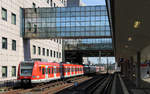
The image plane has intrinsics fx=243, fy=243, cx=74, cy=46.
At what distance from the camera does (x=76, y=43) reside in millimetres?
72812

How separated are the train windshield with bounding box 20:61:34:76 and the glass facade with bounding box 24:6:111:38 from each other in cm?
1744

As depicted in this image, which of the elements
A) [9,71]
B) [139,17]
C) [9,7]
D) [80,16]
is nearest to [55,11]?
[80,16]

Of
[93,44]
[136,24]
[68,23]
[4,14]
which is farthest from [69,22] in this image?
[136,24]

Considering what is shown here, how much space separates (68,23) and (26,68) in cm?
1996

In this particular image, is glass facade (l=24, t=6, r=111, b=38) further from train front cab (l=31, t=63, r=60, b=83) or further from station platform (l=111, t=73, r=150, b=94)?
train front cab (l=31, t=63, r=60, b=83)

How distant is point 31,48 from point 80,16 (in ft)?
34.6

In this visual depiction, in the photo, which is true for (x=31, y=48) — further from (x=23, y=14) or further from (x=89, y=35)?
(x=89, y=35)

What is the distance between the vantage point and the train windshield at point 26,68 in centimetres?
2512

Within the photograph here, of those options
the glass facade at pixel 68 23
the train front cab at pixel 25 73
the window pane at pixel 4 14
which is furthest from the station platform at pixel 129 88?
the window pane at pixel 4 14

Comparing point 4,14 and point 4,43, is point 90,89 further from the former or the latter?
point 4,14

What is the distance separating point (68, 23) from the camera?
1724 inches

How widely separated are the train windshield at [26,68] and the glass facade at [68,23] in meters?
17.4

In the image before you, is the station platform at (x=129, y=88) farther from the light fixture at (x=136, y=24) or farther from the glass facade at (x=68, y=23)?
the light fixture at (x=136, y=24)

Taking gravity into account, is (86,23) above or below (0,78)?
above
